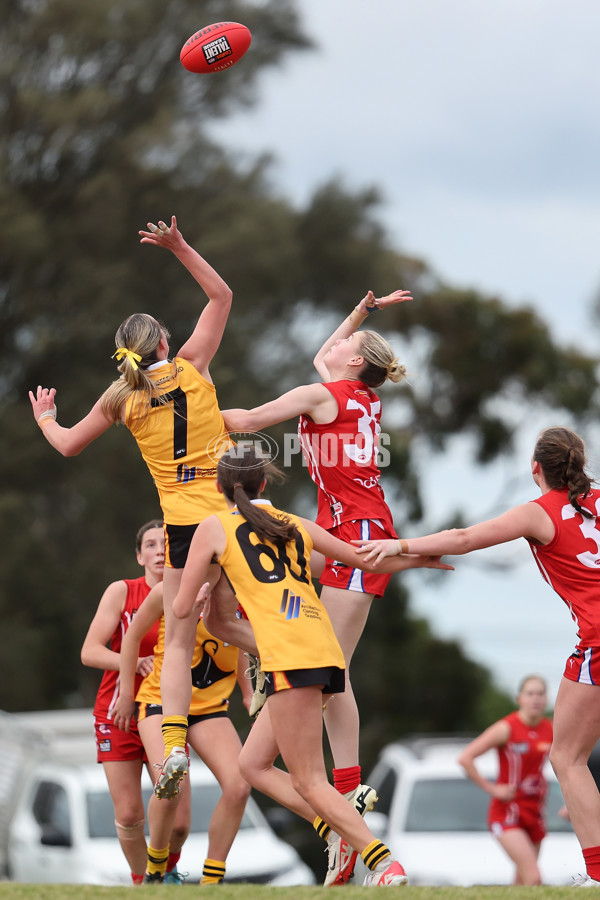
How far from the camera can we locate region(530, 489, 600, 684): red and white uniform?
5.86 meters

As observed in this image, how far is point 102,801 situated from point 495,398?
56.9ft

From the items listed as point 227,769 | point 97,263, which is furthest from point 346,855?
point 97,263

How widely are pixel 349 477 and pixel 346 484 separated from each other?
0.04 metres

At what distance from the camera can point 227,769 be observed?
271 inches

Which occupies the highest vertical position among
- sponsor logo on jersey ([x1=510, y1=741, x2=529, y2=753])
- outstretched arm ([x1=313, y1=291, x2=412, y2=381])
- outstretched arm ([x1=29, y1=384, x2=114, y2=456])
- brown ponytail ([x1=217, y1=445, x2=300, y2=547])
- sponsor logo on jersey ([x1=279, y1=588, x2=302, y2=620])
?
outstretched arm ([x1=313, y1=291, x2=412, y2=381])

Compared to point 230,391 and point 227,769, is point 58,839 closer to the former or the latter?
point 227,769

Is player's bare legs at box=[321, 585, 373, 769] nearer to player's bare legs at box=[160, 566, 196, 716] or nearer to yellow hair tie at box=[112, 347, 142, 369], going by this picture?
player's bare legs at box=[160, 566, 196, 716]

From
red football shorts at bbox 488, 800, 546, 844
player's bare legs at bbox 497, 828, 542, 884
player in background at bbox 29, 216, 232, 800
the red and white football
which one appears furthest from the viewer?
red football shorts at bbox 488, 800, 546, 844

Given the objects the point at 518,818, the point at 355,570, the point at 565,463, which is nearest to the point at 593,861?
the point at 355,570

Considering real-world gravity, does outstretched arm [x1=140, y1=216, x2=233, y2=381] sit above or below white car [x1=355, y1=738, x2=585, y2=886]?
above

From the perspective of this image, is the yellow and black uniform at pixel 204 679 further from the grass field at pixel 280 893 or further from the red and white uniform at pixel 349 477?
the grass field at pixel 280 893

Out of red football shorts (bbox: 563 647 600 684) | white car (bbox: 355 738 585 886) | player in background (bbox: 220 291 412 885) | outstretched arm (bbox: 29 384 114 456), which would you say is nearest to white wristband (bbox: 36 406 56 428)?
outstretched arm (bbox: 29 384 114 456)

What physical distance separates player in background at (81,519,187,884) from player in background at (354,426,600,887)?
2039 mm

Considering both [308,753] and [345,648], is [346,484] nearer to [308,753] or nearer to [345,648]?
[345,648]
